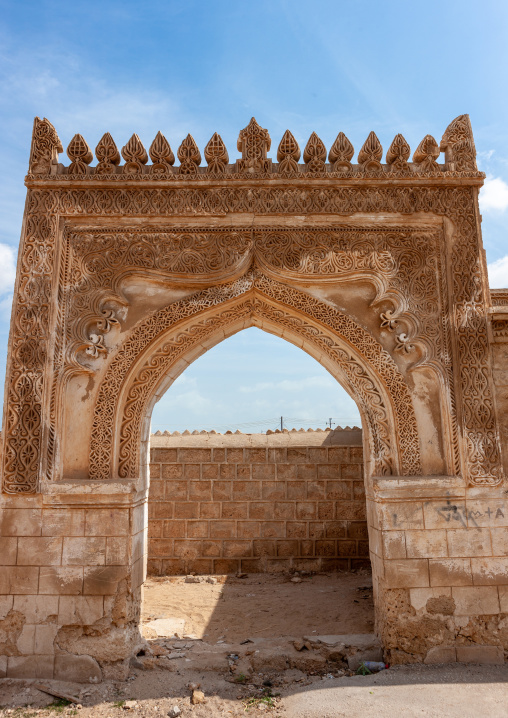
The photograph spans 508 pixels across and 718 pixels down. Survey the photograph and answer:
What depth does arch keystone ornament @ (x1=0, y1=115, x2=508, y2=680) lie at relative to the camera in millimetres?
4297

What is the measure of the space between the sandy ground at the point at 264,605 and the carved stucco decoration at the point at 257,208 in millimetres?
2912

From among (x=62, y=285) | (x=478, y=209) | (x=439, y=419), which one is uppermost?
(x=478, y=209)

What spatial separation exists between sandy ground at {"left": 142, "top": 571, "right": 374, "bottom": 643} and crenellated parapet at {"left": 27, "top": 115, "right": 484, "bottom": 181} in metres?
4.75

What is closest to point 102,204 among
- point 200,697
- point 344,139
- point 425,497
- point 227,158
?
point 227,158

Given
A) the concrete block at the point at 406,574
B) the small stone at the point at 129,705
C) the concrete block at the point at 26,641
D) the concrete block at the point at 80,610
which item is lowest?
the small stone at the point at 129,705

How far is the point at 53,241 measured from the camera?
4.78 meters

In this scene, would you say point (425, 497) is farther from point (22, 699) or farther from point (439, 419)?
point (22, 699)

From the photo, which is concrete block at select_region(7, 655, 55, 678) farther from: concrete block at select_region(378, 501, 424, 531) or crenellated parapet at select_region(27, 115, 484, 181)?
crenellated parapet at select_region(27, 115, 484, 181)

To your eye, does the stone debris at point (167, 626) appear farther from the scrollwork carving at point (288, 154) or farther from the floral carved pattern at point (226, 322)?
the scrollwork carving at point (288, 154)

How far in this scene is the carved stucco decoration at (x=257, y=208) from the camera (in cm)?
457

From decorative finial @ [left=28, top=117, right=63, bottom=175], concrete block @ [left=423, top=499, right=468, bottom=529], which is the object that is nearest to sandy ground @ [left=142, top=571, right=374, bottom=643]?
concrete block @ [left=423, top=499, right=468, bottom=529]

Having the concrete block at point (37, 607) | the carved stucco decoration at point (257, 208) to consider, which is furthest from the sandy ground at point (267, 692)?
the carved stucco decoration at point (257, 208)

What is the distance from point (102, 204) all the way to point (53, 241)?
57cm

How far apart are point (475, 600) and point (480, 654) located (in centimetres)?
41
